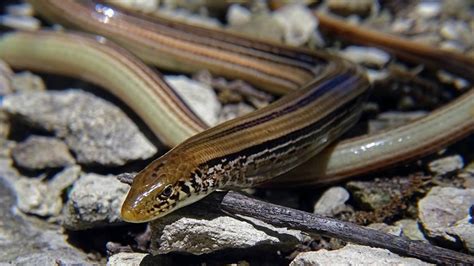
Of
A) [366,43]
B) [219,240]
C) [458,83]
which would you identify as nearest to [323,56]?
[366,43]

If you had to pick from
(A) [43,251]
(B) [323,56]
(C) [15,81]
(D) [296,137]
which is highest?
(B) [323,56]

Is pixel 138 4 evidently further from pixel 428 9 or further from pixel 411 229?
pixel 411 229

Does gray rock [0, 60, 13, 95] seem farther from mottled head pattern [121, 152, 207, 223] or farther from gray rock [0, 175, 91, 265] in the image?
mottled head pattern [121, 152, 207, 223]

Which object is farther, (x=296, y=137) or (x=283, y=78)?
(x=283, y=78)

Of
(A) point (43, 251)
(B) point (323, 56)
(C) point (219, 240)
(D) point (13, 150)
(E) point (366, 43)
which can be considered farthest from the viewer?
(E) point (366, 43)

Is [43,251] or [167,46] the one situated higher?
[167,46]

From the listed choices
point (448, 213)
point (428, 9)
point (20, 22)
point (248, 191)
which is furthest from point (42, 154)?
point (428, 9)

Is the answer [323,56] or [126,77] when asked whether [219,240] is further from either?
[323,56]
